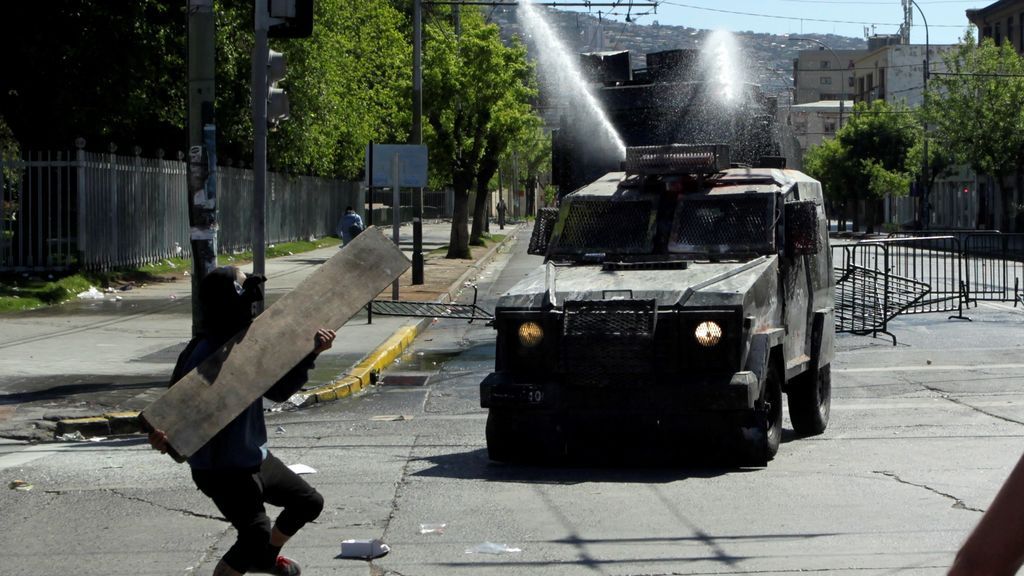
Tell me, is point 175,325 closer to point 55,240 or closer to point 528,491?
point 55,240

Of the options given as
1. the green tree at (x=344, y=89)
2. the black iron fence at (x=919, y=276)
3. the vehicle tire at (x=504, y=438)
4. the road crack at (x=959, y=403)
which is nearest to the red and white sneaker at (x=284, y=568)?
the vehicle tire at (x=504, y=438)

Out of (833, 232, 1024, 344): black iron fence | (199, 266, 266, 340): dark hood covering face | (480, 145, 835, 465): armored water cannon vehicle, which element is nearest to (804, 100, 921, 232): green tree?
(833, 232, 1024, 344): black iron fence

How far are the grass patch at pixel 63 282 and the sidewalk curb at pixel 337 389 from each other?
3103mm

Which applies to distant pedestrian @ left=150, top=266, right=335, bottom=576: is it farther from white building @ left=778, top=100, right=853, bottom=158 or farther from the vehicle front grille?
white building @ left=778, top=100, right=853, bottom=158

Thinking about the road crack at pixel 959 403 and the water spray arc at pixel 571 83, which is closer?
the road crack at pixel 959 403

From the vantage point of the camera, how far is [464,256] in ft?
129

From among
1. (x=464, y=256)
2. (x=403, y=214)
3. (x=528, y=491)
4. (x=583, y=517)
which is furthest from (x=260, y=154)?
(x=403, y=214)

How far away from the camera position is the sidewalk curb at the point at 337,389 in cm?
1105

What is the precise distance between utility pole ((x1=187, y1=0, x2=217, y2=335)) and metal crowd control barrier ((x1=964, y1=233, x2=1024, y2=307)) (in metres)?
13.8

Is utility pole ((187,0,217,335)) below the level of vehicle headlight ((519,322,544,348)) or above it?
above

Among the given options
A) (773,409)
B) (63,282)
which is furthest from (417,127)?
(773,409)

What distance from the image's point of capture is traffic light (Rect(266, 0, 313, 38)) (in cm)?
1199

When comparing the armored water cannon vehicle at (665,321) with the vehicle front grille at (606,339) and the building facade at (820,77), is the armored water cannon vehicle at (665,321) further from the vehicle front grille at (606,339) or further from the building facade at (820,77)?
the building facade at (820,77)

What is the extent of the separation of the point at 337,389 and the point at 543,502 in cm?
577
